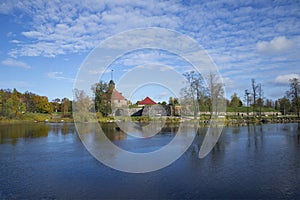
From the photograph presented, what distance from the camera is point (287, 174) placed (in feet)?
32.9

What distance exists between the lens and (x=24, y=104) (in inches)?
2143

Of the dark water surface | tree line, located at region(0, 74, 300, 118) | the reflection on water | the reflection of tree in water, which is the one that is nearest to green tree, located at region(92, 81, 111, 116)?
tree line, located at region(0, 74, 300, 118)

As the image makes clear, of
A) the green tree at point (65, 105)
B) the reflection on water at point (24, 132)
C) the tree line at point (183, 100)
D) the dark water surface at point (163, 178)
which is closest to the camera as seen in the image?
the dark water surface at point (163, 178)

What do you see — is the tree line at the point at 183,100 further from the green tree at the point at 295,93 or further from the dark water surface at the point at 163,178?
the dark water surface at the point at 163,178

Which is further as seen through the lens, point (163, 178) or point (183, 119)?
point (183, 119)

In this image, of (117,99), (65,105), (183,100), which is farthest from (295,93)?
(65,105)

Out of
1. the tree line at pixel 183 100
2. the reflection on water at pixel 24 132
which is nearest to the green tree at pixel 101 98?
the tree line at pixel 183 100

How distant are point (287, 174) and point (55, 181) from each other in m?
9.26

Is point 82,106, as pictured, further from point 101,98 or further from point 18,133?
point 18,133

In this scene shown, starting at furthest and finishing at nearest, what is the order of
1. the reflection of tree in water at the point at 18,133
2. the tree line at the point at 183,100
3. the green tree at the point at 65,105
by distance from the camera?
the green tree at the point at 65,105 < the tree line at the point at 183,100 < the reflection of tree in water at the point at 18,133

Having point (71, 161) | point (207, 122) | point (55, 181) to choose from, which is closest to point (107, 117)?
point (207, 122)

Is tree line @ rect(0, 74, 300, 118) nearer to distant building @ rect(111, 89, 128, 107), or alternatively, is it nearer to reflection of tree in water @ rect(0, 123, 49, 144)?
distant building @ rect(111, 89, 128, 107)

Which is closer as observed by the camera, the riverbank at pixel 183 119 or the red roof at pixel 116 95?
the riverbank at pixel 183 119

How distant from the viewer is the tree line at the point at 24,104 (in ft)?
160
